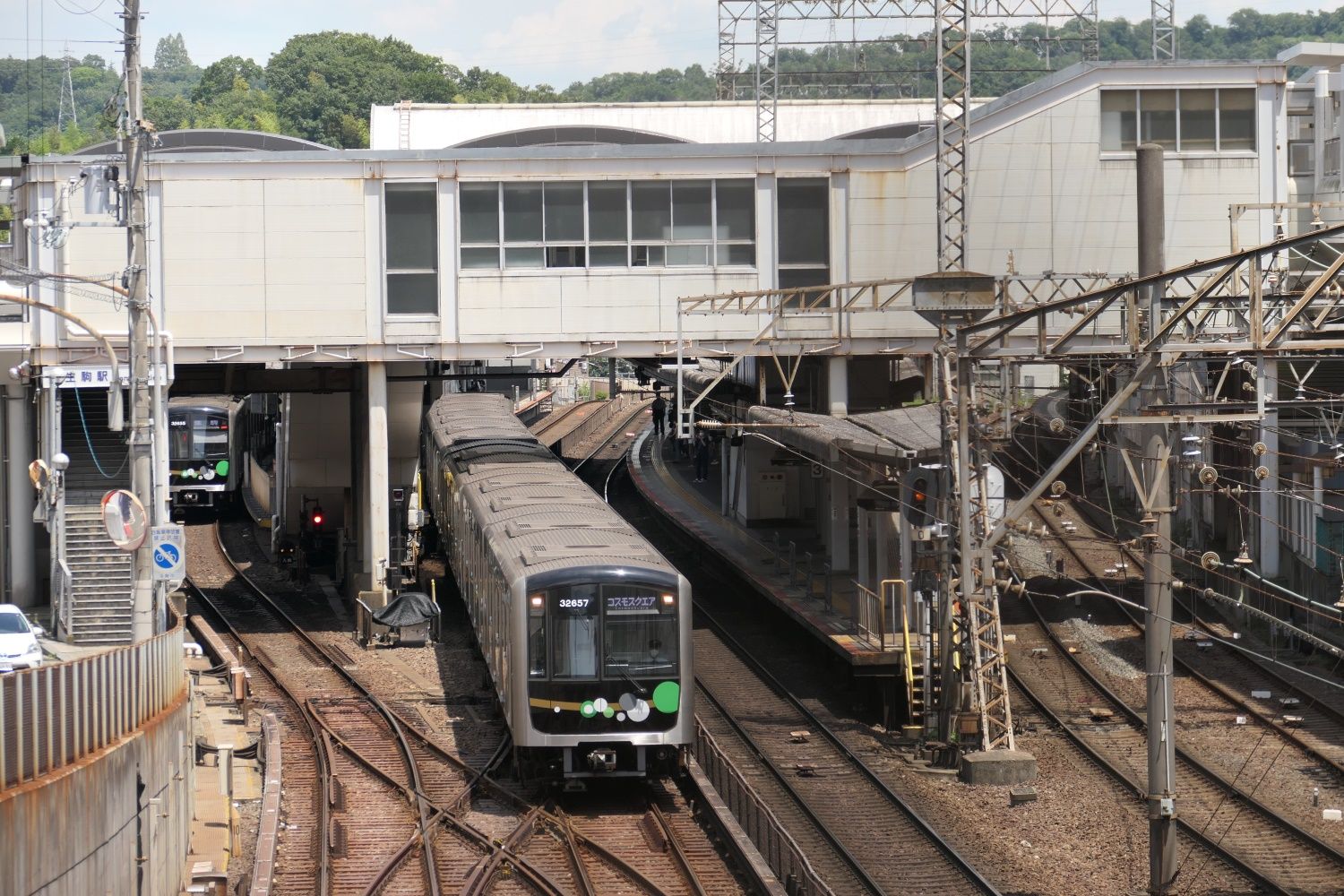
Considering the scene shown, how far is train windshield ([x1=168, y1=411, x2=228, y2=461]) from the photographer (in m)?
41.1

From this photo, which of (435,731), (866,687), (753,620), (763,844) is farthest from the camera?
(753,620)

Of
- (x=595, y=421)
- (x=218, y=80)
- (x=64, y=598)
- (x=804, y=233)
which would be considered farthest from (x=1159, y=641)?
(x=218, y=80)

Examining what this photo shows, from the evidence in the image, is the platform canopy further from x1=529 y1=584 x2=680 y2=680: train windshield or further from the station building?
x1=529 y1=584 x2=680 y2=680: train windshield

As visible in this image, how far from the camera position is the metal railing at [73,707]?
9.98 metres

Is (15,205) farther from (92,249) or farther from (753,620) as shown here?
(753,620)

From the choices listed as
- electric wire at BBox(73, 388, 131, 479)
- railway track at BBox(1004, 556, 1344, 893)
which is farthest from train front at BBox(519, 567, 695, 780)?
electric wire at BBox(73, 388, 131, 479)

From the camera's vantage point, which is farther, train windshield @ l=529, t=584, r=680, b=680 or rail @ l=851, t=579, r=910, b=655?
rail @ l=851, t=579, r=910, b=655

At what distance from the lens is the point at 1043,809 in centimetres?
1709

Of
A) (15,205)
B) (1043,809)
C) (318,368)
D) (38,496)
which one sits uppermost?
(15,205)

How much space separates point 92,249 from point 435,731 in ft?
37.2


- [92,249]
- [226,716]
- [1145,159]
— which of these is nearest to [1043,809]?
[1145,159]

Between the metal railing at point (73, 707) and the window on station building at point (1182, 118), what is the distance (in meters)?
18.3

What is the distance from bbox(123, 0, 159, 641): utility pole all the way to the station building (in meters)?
9.63

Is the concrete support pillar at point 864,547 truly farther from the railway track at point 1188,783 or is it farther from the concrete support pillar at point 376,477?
the concrete support pillar at point 376,477
